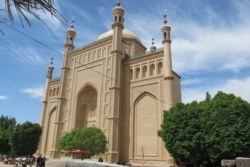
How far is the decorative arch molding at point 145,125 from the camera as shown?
23.5 metres

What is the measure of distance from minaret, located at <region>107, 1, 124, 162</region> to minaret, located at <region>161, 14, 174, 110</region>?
Result: 17.1 ft

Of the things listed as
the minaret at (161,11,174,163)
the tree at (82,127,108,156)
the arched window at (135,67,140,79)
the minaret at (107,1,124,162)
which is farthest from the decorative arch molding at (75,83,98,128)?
the minaret at (161,11,174,163)

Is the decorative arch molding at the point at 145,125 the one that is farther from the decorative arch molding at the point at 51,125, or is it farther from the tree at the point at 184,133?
the decorative arch molding at the point at 51,125

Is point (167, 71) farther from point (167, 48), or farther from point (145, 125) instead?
point (145, 125)

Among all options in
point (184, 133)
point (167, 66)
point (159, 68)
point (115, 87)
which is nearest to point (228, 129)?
point (184, 133)

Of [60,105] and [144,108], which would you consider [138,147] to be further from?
[60,105]

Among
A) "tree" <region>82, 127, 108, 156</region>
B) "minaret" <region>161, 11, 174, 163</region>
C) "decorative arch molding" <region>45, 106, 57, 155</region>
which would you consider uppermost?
"minaret" <region>161, 11, 174, 163</region>

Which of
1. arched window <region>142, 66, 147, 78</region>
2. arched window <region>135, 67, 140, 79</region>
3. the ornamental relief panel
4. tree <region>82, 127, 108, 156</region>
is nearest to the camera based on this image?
tree <region>82, 127, 108, 156</region>

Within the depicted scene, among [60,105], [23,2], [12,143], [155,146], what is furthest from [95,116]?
[23,2]

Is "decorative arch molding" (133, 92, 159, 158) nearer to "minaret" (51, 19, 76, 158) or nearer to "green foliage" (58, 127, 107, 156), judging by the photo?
"green foliage" (58, 127, 107, 156)

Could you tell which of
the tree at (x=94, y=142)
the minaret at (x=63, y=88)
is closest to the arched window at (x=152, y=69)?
the tree at (x=94, y=142)

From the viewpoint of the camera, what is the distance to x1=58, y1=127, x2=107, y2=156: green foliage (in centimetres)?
2259

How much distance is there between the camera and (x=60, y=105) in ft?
101

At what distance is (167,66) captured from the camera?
24312 millimetres
